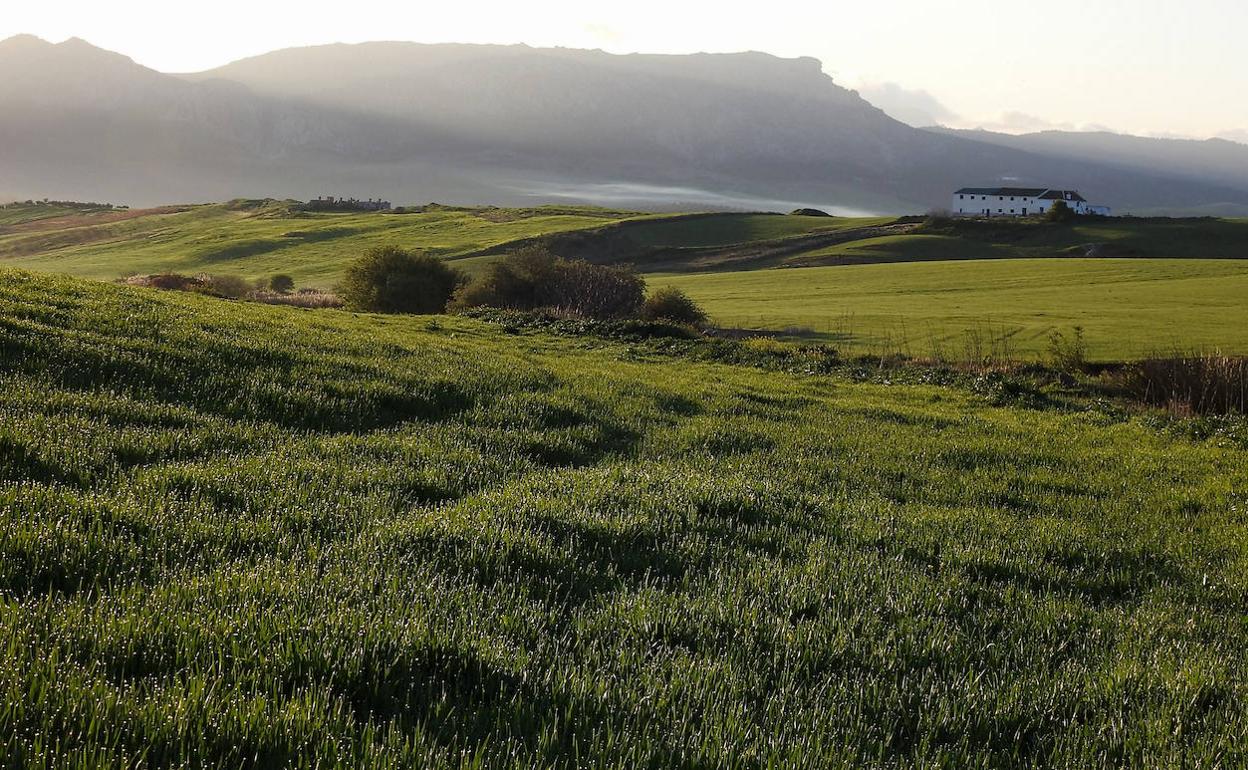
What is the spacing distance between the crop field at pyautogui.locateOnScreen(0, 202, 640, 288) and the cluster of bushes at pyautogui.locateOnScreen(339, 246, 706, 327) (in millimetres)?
31841

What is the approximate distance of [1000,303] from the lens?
6059cm

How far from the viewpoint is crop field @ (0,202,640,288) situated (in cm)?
9944

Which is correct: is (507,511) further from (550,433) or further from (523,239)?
(523,239)

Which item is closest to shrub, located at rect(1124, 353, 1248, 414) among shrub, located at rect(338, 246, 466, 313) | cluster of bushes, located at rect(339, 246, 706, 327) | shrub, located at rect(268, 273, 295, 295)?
cluster of bushes, located at rect(339, 246, 706, 327)

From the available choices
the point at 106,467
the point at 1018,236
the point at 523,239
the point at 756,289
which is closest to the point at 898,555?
the point at 106,467

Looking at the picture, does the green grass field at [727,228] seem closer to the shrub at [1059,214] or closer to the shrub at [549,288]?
the shrub at [1059,214]

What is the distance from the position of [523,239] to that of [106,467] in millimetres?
108313

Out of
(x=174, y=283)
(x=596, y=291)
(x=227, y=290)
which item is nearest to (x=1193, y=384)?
(x=596, y=291)

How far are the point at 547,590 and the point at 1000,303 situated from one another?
204ft

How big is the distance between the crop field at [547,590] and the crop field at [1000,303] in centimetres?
2937

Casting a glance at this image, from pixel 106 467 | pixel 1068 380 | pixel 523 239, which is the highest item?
pixel 523 239

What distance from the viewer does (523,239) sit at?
372 ft

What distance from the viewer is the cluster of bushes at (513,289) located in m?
48.8

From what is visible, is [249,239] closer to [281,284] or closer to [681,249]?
[281,284]
